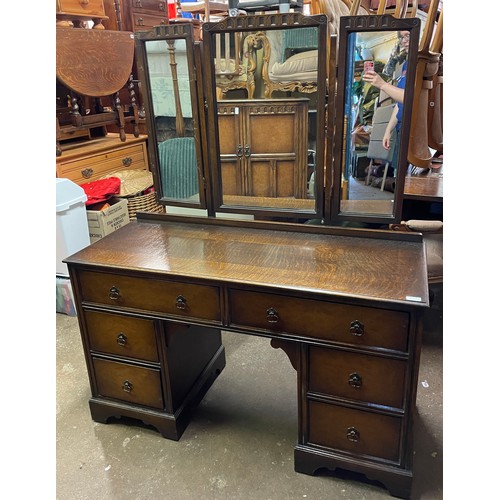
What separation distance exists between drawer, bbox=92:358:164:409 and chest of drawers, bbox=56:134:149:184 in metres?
1.77

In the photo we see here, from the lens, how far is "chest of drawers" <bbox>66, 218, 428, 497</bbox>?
141 centimetres

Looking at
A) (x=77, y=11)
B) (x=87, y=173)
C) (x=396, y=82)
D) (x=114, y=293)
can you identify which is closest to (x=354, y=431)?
(x=114, y=293)

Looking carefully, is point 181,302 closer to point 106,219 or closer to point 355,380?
point 355,380

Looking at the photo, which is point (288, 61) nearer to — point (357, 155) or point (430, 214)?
point (357, 155)

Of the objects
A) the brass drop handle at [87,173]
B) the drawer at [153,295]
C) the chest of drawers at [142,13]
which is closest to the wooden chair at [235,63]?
the drawer at [153,295]

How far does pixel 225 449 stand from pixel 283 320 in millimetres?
695

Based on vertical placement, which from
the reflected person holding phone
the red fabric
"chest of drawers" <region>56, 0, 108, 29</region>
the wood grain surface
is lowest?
the red fabric

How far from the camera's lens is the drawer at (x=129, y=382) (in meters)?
1.83

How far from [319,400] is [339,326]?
0.32 metres

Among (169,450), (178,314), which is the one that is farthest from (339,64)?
(169,450)

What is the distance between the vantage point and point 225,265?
5.22 feet

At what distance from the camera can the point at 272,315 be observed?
1489mm

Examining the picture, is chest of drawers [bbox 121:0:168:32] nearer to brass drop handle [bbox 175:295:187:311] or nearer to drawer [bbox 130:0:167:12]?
drawer [bbox 130:0:167:12]

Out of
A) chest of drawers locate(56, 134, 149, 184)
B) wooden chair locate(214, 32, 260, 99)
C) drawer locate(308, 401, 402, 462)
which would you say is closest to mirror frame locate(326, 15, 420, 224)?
wooden chair locate(214, 32, 260, 99)
